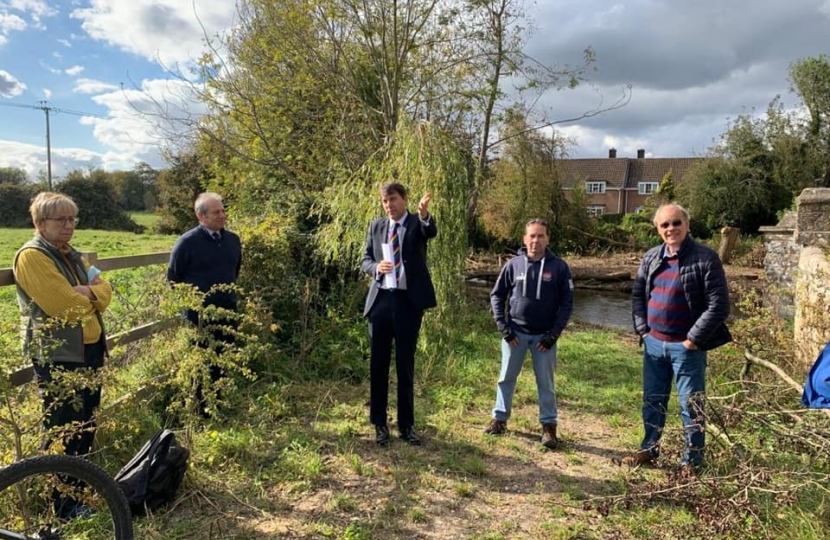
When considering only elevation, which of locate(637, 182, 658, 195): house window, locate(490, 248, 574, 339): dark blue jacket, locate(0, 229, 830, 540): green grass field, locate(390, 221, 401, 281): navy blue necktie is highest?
locate(637, 182, 658, 195): house window

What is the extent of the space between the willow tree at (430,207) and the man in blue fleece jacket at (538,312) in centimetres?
180

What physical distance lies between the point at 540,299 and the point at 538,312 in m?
0.10

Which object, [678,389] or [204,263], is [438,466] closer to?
[678,389]

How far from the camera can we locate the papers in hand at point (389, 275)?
12.8 feet

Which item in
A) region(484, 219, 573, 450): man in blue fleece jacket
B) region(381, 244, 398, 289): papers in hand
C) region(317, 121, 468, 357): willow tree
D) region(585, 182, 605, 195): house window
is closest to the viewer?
region(381, 244, 398, 289): papers in hand

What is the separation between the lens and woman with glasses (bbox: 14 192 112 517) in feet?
9.12

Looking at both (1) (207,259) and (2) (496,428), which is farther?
(1) (207,259)

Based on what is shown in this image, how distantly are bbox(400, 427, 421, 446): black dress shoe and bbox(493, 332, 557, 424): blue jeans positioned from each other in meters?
0.72

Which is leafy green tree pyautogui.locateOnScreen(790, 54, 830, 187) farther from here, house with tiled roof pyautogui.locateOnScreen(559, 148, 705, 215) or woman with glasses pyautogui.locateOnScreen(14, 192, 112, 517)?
woman with glasses pyautogui.locateOnScreen(14, 192, 112, 517)

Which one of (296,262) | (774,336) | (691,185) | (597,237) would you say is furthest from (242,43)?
(691,185)

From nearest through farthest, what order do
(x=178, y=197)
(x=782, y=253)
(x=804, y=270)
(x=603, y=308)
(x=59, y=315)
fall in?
(x=59, y=315) < (x=804, y=270) < (x=782, y=253) < (x=603, y=308) < (x=178, y=197)

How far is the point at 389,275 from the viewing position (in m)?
3.92

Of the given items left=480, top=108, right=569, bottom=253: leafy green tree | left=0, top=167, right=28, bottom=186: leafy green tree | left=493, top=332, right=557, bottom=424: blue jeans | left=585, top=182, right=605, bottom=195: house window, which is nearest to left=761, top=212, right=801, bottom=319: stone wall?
left=493, top=332, right=557, bottom=424: blue jeans

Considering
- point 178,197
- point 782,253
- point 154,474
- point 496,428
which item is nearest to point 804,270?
point 496,428
